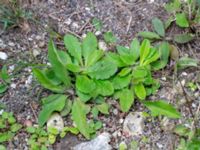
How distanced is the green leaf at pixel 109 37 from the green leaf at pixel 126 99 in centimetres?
32

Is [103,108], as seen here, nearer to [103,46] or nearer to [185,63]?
[103,46]

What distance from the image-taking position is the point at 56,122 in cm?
228

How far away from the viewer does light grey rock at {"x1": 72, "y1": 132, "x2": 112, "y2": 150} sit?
2.20m

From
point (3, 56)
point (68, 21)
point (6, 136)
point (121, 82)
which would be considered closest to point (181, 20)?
point (121, 82)

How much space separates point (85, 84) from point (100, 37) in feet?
1.16

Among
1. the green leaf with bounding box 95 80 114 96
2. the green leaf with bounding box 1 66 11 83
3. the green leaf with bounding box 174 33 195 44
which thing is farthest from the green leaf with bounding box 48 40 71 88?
the green leaf with bounding box 174 33 195 44

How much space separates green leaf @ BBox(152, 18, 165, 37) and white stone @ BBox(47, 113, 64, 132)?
0.69 m

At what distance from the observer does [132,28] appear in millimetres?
2559

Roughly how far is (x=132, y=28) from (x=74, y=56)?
376mm

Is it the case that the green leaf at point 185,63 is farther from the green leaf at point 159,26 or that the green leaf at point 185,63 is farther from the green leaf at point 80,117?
the green leaf at point 80,117

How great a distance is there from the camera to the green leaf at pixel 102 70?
2.30m

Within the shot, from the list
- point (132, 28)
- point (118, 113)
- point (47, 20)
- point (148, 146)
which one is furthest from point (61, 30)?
point (148, 146)

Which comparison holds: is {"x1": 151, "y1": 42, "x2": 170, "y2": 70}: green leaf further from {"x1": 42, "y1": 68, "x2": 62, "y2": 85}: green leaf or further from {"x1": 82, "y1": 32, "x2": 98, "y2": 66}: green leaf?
{"x1": 42, "y1": 68, "x2": 62, "y2": 85}: green leaf

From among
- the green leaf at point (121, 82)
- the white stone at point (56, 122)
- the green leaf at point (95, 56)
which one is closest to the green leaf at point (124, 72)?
the green leaf at point (121, 82)
